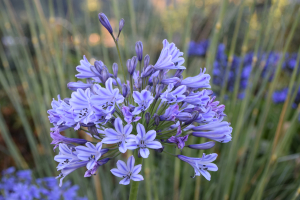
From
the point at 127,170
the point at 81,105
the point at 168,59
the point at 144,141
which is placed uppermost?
the point at 168,59

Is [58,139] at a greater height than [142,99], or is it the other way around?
[142,99]

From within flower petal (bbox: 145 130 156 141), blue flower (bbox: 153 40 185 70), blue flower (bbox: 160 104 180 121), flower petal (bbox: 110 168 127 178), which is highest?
blue flower (bbox: 153 40 185 70)

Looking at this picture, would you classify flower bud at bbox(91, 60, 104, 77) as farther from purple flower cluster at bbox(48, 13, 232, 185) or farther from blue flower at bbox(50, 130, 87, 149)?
blue flower at bbox(50, 130, 87, 149)

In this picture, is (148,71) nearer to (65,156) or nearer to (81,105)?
(81,105)

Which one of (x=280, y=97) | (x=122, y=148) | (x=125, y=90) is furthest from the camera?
(x=280, y=97)

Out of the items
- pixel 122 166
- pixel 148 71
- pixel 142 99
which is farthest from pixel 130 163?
pixel 148 71

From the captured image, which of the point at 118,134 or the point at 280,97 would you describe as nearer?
the point at 118,134

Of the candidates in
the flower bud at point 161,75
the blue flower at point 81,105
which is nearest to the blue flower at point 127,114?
the blue flower at point 81,105

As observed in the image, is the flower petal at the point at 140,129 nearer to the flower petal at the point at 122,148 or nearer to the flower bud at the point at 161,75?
the flower petal at the point at 122,148

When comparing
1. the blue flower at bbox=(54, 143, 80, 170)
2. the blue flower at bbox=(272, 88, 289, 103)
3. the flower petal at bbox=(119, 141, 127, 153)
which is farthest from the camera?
the blue flower at bbox=(272, 88, 289, 103)

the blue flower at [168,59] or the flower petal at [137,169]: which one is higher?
the blue flower at [168,59]

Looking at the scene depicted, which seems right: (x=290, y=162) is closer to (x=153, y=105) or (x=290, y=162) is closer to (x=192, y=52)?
(x=192, y=52)

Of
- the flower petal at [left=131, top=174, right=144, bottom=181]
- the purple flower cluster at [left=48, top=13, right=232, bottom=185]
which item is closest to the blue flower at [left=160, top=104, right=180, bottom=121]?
the purple flower cluster at [left=48, top=13, right=232, bottom=185]
